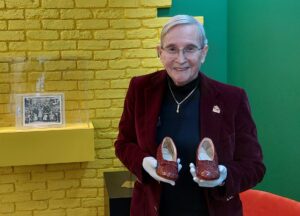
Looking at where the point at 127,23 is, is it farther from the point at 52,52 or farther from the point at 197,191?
the point at 197,191

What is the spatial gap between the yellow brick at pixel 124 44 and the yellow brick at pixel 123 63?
103mm

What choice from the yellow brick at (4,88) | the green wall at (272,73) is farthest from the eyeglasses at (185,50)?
the yellow brick at (4,88)

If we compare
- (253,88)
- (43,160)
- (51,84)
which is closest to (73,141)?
(43,160)

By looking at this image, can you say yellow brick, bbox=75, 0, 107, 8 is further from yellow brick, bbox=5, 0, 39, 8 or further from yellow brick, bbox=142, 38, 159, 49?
yellow brick, bbox=142, 38, 159, 49

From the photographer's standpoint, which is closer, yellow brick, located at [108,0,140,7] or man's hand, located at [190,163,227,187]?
man's hand, located at [190,163,227,187]

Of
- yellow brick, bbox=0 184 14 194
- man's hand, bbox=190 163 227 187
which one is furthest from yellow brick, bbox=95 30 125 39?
man's hand, bbox=190 163 227 187

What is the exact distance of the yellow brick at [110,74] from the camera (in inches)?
120

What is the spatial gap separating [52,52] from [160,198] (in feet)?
5.96

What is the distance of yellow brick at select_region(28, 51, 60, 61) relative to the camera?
116 inches

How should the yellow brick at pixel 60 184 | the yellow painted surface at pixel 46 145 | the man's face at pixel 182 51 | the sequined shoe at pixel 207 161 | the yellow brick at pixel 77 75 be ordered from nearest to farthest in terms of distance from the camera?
the sequined shoe at pixel 207 161 → the man's face at pixel 182 51 → the yellow painted surface at pixel 46 145 → the yellow brick at pixel 77 75 → the yellow brick at pixel 60 184

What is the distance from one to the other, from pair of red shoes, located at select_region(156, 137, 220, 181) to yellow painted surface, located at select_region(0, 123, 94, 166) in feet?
5.08

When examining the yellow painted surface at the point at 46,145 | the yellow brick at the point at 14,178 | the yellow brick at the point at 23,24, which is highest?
the yellow brick at the point at 23,24

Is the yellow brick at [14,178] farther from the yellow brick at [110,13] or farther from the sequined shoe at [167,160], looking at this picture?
the sequined shoe at [167,160]

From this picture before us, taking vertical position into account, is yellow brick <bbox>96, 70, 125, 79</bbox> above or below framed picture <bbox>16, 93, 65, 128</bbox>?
above
